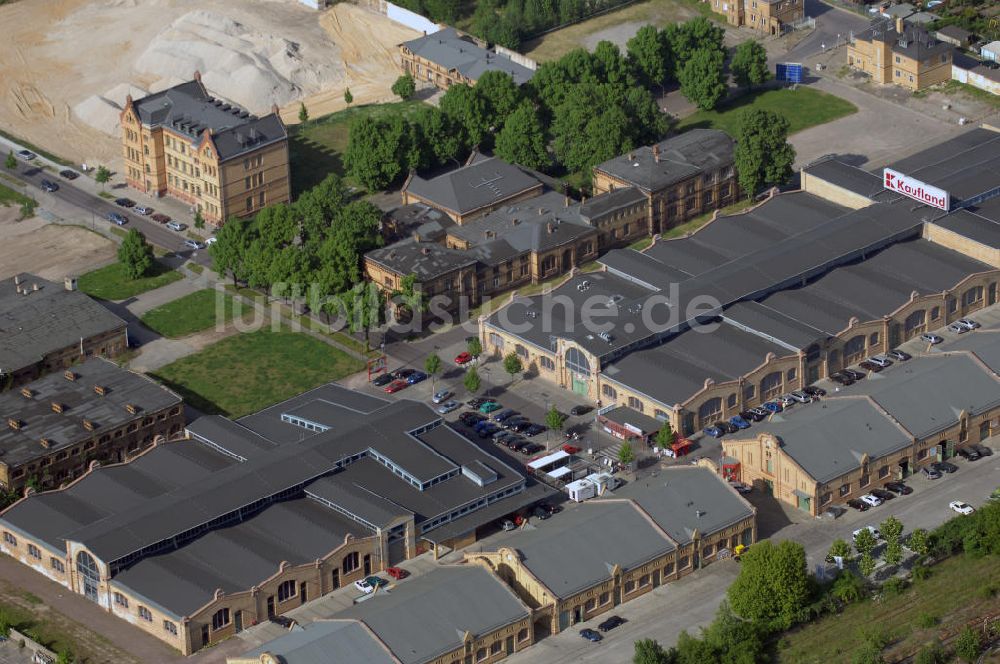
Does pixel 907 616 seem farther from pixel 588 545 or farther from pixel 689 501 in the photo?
pixel 588 545

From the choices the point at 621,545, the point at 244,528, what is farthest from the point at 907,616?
the point at 244,528

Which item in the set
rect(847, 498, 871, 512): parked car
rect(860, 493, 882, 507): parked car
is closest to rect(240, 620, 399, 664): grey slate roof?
rect(847, 498, 871, 512): parked car

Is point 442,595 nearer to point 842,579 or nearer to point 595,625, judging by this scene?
point 595,625

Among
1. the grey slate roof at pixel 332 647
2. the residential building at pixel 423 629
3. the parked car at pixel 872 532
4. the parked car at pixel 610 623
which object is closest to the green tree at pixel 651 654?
the parked car at pixel 610 623

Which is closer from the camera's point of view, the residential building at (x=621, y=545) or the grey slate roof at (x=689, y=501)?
the residential building at (x=621, y=545)

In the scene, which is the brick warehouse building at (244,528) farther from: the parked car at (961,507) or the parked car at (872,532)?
the parked car at (961,507)

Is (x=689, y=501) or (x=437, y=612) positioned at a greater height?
(x=437, y=612)

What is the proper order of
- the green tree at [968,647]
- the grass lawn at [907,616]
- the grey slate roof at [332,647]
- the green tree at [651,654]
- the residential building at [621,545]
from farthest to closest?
the residential building at [621,545], the grass lawn at [907,616], the green tree at [968,647], the green tree at [651,654], the grey slate roof at [332,647]

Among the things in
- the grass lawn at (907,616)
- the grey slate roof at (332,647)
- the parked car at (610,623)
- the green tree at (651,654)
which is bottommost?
the grass lawn at (907,616)
